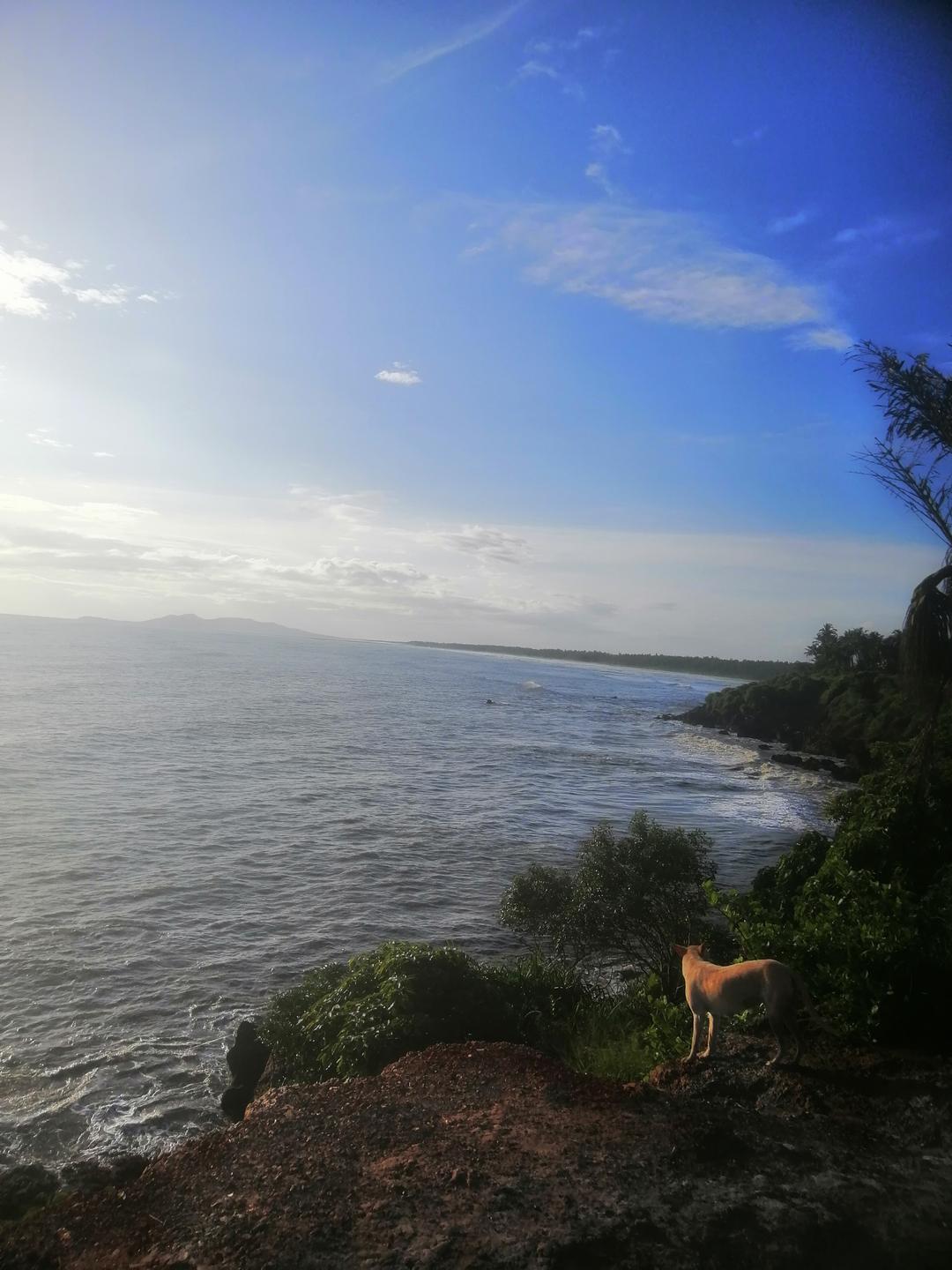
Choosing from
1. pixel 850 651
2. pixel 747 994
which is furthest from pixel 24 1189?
pixel 850 651

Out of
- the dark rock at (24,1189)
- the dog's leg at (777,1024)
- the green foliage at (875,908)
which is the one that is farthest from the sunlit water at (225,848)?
the dog's leg at (777,1024)

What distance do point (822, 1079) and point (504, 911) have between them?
437 inches

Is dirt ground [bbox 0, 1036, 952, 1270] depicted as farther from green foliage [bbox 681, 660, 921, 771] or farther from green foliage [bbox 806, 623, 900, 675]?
green foliage [bbox 806, 623, 900, 675]

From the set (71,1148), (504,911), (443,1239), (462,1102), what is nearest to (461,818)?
(504,911)

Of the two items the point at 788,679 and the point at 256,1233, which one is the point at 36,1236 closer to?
the point at 256,1233

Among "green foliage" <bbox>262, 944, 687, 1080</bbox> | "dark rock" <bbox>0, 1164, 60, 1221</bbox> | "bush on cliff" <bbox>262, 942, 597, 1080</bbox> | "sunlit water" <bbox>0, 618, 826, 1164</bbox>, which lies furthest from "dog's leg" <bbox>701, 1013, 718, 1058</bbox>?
"sunlit water" <bbox>0, 618, 826, 1164</bbox>

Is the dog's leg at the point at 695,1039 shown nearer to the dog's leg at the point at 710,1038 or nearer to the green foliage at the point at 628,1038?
the dog's leg at the point at 710,1038

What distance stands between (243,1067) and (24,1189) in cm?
335

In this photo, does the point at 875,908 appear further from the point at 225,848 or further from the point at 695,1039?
the point at 225,848

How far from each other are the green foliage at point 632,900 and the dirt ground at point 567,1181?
301 inches

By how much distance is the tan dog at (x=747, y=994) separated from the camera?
6.98 m

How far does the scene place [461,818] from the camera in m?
33.5

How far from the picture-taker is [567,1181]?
587 cm

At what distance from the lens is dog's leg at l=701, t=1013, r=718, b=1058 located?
7.59m
